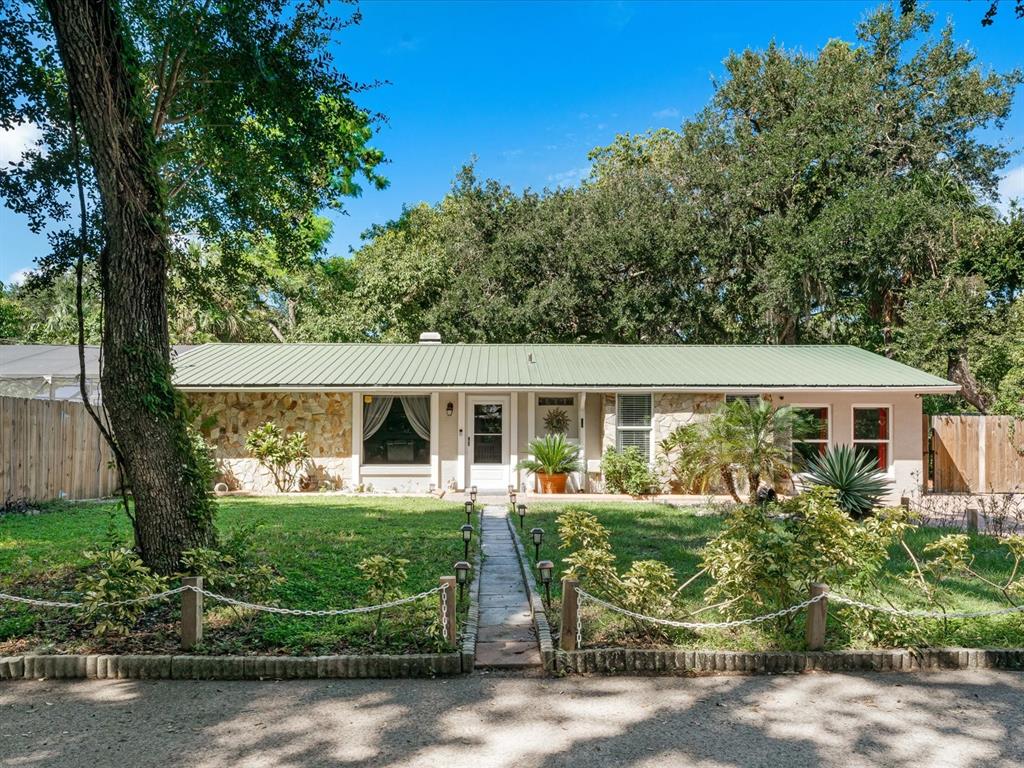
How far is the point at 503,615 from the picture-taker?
5.85m

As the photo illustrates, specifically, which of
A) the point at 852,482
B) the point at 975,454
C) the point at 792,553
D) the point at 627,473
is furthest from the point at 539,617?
the point at 975,454

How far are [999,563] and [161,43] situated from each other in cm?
1156

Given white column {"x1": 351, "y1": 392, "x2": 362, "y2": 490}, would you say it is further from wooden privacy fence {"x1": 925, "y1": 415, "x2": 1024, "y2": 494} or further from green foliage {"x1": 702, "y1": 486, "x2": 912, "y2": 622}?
wooden privacy fence {"x1": 925, "y1": 415, "x2": 1024, "y2": 494}

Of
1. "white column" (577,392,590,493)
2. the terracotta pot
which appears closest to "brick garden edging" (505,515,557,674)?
the terracotta pot

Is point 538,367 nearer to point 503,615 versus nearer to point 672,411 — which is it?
point 672,411

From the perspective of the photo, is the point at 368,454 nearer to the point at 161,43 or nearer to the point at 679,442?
the point at 679,442

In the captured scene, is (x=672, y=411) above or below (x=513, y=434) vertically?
above

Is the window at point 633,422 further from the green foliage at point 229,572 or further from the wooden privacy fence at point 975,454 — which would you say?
the green foliage at point 229,572

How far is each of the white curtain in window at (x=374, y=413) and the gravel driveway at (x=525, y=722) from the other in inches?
441

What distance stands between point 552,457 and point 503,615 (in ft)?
29.1

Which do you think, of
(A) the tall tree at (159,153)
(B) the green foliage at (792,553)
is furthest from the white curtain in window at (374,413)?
(B) the green foliage at (792,553)

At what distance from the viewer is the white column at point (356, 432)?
15.5 m

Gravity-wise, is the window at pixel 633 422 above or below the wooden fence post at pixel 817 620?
above

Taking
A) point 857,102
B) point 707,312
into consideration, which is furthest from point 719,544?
point 857,102
